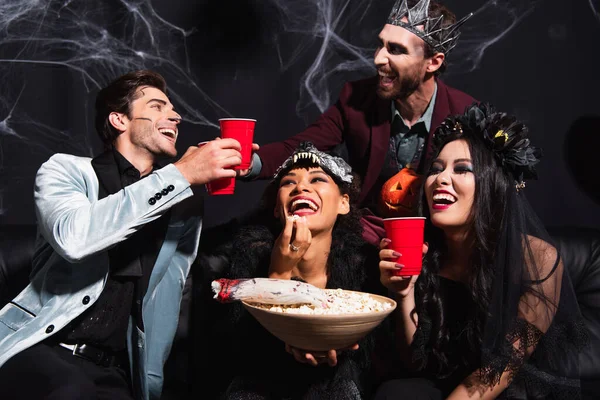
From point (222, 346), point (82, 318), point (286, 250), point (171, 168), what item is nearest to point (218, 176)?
point (171, 168)

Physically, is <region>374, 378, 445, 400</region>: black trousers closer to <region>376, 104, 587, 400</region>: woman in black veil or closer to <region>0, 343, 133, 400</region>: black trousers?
<region>376, 104, 587, 400</region>: woman in black veil

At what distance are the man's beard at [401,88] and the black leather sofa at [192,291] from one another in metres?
1.04

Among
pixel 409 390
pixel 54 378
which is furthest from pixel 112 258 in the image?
pixel 409 390

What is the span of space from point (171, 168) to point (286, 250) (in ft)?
1.76

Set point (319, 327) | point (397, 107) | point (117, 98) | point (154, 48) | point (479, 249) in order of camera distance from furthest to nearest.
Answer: point (154, 48) → point (397, 107) → point (117, 98) → point (479, 249) → point (319, 327)

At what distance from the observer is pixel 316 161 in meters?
3.00

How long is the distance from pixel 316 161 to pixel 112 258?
91 centimetres

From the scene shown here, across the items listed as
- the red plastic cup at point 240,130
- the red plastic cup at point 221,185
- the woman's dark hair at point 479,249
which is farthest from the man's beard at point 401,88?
the red plastic cup at point 221,185

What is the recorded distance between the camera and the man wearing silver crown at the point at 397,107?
11.0 ft

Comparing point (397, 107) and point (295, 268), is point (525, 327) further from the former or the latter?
point (397, 107)

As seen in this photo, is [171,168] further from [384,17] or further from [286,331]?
[384,17]

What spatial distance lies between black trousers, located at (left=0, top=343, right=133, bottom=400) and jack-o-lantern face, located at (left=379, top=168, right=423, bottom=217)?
51.9 inches

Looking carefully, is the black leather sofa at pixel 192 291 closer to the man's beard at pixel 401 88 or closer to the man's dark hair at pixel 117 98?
the man's dark hair at pixel 117 98

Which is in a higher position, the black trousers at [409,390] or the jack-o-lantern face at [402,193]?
the jack-o-lantern face at [402,193]
